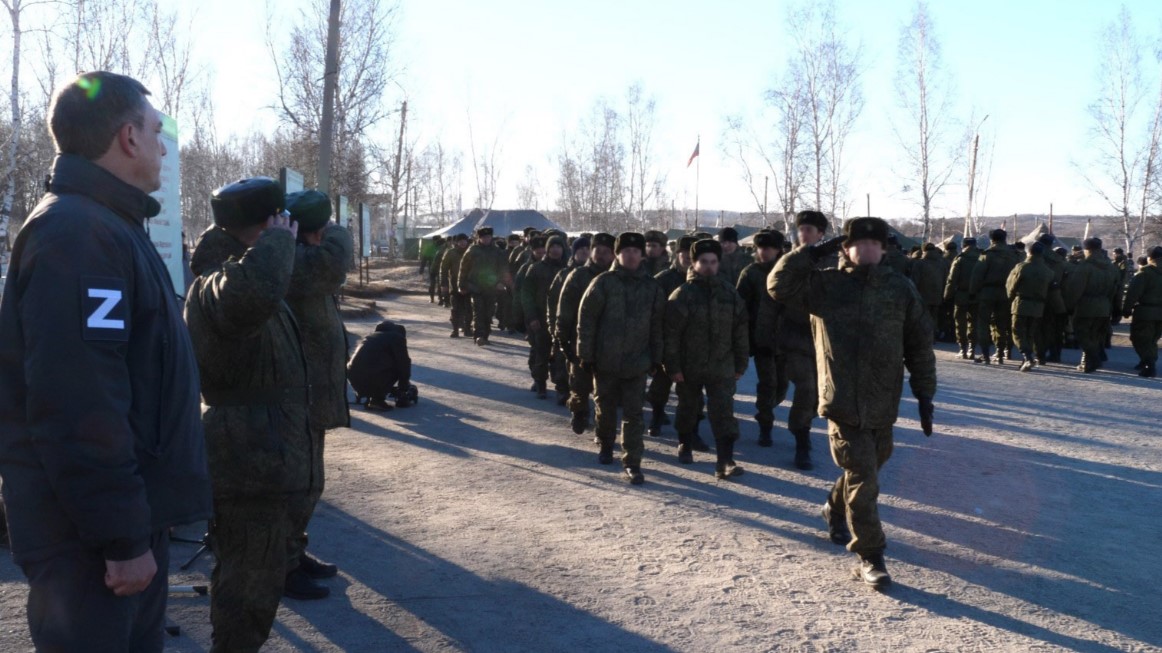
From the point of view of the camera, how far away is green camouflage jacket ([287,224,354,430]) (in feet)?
15.6

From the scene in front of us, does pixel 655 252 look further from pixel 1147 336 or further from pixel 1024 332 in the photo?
pixel 1147 336

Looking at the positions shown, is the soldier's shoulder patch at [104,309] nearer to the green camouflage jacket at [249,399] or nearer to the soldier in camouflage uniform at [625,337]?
the green camouflage jacket at [249,399]

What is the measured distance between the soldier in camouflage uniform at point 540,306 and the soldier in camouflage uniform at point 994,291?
296 inches

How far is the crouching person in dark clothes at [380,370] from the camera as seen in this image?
33.4ft

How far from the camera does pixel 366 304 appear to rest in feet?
79.7

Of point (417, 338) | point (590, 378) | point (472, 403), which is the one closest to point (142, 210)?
point (590, 378)

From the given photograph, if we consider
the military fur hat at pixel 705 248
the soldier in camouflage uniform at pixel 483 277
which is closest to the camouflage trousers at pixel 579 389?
the military fur hat at pixel 705 248

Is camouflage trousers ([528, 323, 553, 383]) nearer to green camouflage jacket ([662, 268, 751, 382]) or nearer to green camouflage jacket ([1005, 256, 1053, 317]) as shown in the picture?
green camouflage jacket ([662, 268, 751, 382])

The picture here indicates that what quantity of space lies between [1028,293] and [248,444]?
1367cm

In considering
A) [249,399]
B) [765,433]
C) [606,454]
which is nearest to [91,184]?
[249,399]

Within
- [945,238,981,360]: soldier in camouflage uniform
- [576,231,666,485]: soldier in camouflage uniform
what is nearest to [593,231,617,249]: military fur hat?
[576,231,666,485]: soldier in camouflage uniform

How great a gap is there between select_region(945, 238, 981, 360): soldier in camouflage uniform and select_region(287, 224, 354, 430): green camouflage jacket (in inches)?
530

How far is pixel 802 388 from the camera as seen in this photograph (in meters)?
8.06

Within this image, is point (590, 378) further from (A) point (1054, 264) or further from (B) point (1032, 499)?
(A) point (1054, 264)
